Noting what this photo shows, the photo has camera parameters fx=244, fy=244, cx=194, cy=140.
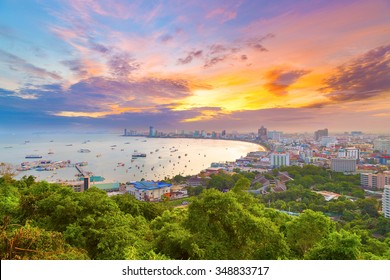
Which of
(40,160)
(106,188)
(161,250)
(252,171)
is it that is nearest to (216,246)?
(161,250)

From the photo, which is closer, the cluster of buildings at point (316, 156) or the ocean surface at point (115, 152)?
the cluster of buildings at point (316, 156)

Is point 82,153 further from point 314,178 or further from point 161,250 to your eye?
point 314,178

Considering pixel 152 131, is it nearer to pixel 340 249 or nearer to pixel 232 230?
pixel 232 230

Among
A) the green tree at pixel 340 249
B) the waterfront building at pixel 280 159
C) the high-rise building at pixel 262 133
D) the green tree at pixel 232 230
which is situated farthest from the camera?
the waterfront building at pixel 280 159

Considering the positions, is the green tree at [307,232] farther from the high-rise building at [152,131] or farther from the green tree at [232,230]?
the high-rise building at [152,131]

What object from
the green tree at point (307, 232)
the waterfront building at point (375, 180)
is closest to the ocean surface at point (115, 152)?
the waterfront building at point (375, 180)
